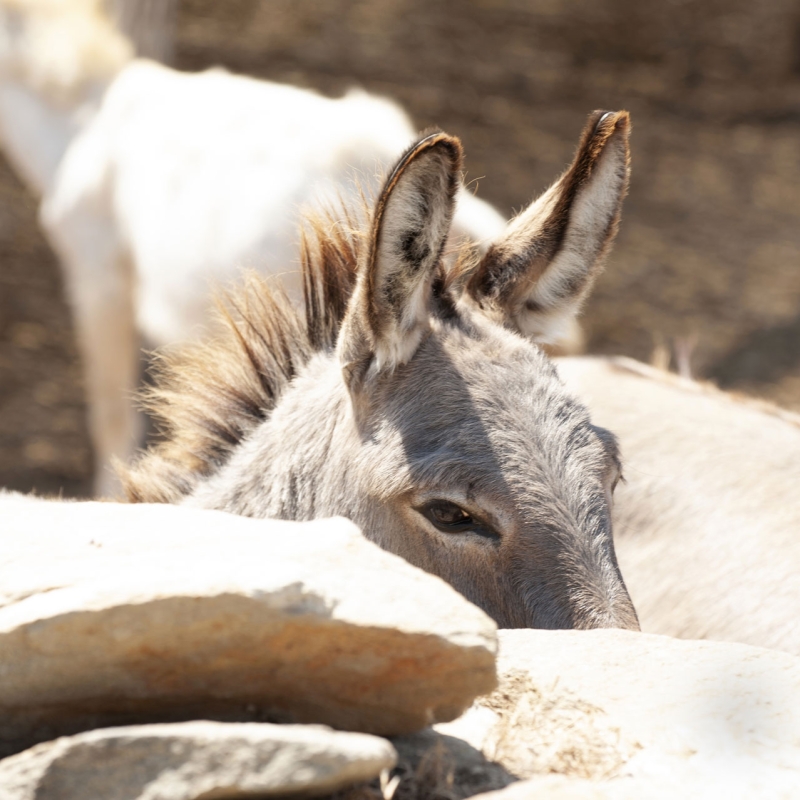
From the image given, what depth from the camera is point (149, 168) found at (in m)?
4.87

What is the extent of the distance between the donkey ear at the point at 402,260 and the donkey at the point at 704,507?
1358mm

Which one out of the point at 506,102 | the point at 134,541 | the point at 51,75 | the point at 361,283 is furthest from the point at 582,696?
the point at 506,102

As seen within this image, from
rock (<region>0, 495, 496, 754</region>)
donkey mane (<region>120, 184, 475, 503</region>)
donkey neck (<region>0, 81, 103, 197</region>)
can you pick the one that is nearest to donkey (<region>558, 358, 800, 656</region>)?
donkey mane (<region>120, 184, 475, 503</region>)

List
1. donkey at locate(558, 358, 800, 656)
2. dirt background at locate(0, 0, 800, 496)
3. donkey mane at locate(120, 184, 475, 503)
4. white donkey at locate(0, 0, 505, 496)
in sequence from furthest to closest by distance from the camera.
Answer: dirt background at locate(0, 0, 800, 496)
white donkey at locate(0, 0, 505, 496)
donkey at locate(558, 358, 800, 656)
donkey mane at locate(120, 184, 475, 503)

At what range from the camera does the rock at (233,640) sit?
1316 mm

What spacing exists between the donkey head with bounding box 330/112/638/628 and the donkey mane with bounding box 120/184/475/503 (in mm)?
271

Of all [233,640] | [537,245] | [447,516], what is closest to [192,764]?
[233,640]

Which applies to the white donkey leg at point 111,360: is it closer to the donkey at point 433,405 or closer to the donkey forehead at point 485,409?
the donkey at point 433,405

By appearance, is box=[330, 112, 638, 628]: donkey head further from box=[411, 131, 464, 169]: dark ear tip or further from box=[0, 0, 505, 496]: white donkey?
box=[0, 0, 505, 496]: white donkey

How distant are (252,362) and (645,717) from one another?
1.39m

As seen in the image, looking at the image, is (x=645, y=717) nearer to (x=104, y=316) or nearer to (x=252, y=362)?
(x=252, y=362)

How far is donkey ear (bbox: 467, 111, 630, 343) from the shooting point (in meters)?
2.36

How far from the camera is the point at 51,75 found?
5691 mm

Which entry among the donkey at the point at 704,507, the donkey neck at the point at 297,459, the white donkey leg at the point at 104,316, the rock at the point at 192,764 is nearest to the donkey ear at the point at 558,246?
the donkey neck at the point at 297,459
